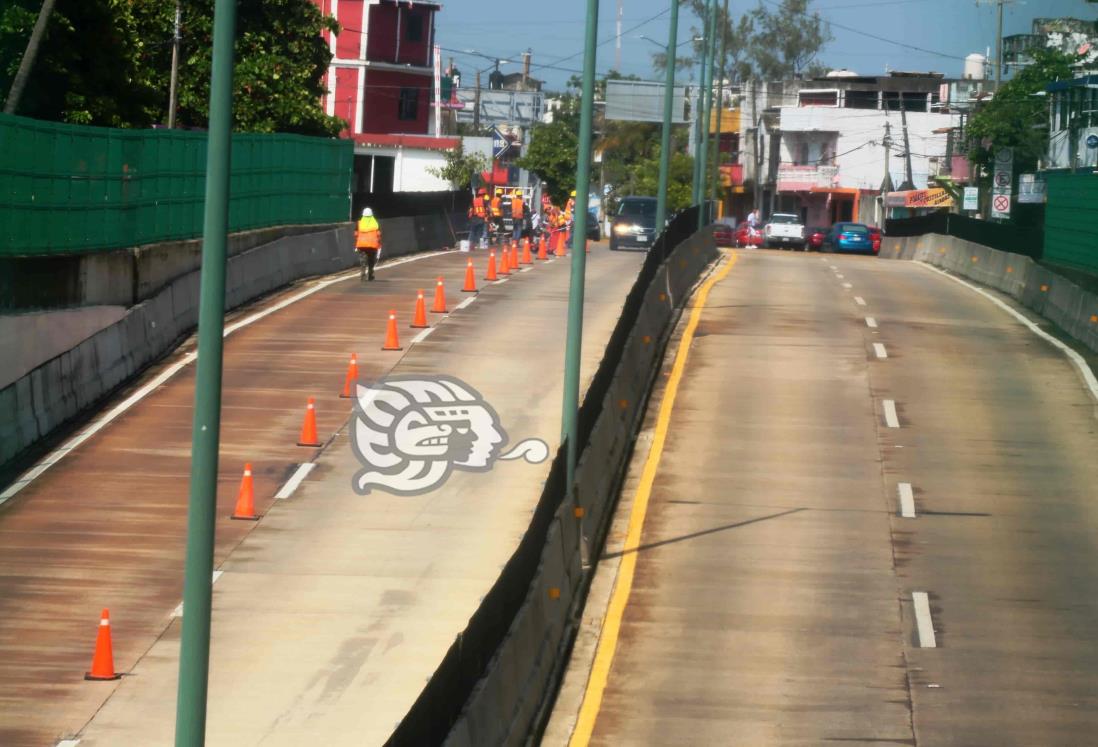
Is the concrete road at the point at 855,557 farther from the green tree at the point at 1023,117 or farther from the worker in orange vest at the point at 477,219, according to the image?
the green tree at the point at 1023,117

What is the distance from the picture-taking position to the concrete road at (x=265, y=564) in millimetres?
14438

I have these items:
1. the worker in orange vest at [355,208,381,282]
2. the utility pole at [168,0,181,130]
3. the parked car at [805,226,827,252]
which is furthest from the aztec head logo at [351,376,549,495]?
the parked car at [805,226,827,252]

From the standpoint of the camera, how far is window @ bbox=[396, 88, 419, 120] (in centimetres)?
10075

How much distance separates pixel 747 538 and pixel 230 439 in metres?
7.33

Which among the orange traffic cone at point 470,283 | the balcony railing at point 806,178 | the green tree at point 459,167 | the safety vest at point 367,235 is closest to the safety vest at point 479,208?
the orange traffic cone at point 470,283

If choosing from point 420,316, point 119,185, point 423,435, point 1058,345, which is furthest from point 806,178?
point 423,435

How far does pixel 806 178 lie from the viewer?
379 feet

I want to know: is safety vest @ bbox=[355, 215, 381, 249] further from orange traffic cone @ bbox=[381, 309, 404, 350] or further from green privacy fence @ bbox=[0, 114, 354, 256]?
orange traffic cone @ bbox=[381, 309, 404, 350]

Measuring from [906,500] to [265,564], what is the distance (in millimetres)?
8632

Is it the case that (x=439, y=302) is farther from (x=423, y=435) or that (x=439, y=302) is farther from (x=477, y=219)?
(x=477, y=219)

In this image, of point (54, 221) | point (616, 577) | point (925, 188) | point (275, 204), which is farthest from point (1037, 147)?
point (616, 577)

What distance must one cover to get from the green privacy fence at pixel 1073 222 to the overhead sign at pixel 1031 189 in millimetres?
26397

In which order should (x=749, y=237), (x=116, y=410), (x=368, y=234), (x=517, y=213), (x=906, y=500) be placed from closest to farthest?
1. (x=906, y=500)
2. (x=116, y=410)
3. (x=368, y=234)
4. (x=517, y=213)
5. (x=749, y=237)

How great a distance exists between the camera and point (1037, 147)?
3223 inches
